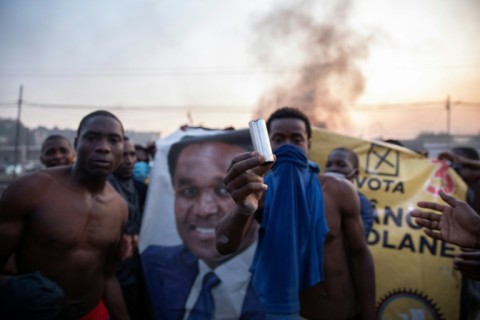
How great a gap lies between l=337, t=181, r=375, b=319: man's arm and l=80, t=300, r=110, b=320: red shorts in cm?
197

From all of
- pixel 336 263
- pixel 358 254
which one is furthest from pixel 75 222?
pixel 358 254

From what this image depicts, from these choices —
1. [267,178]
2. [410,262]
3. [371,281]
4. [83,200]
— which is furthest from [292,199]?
[410,262]

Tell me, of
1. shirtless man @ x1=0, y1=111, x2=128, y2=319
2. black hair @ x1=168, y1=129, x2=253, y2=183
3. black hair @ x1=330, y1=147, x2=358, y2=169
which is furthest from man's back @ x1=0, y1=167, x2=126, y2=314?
black hair @ x1=330, y1=147, x2=358, y2=169

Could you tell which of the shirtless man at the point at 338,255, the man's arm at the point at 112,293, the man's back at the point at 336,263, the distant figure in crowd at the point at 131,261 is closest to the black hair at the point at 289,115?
the shirtless man at the point at 338,255

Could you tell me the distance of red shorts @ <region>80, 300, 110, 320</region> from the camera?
243 cm

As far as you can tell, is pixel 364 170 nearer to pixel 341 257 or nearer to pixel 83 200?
pixel 341 257

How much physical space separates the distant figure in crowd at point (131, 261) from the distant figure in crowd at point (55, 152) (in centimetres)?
75

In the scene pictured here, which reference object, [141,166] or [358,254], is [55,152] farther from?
[358,254]

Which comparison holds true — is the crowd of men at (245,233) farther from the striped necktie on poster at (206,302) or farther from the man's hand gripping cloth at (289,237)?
the striped necktie on poster at (206,302)

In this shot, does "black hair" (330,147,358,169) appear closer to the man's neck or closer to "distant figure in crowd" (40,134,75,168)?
the man's neck

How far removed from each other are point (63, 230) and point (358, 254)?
7.02 ft

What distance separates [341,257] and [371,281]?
0.27m

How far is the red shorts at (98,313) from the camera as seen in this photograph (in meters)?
2.43

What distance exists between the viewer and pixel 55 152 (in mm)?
3990
